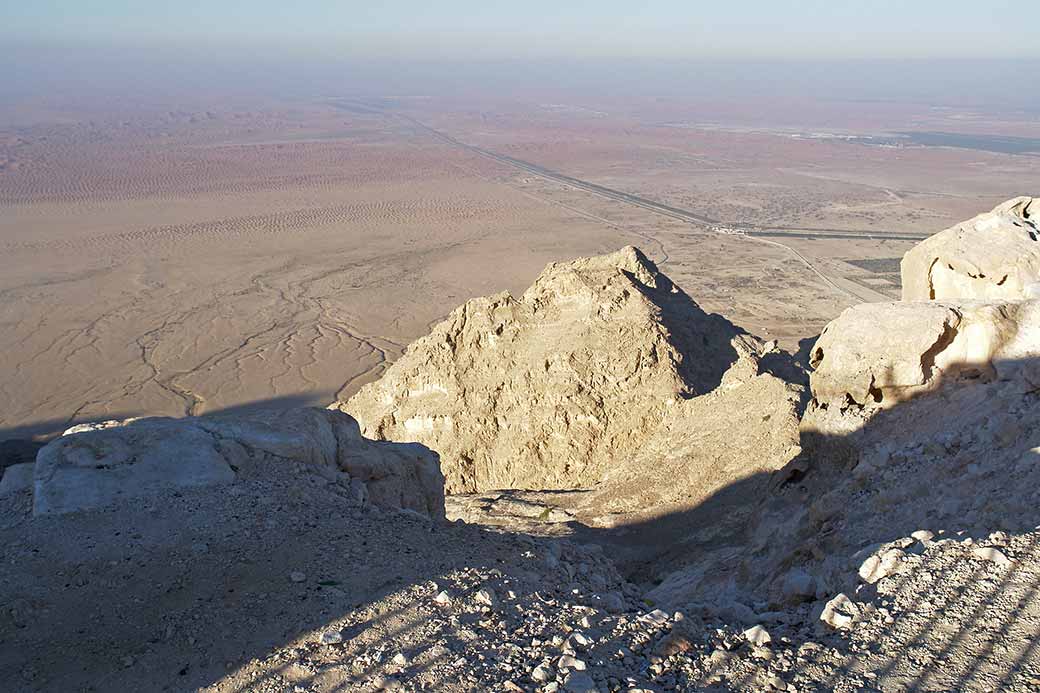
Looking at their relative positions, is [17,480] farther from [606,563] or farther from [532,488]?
[532,488]

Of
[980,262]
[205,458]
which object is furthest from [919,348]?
[205,458]

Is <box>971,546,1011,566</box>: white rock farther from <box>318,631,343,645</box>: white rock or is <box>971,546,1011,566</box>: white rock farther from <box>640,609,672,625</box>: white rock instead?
<box>318,631,343,645</box>: white rock

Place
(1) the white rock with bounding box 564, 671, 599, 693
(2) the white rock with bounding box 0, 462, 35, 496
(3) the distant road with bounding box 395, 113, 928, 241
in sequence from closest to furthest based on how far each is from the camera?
(1) the white rock with bounding box 564, 671, 599, 693, (2) the white rock with bounding box 0, 462, 35, 496, (3) the distant road with bounding box 395, 113, 928, 241

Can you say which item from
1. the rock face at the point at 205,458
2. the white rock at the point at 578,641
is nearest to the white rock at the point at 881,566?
the white rock at the point at 578,641

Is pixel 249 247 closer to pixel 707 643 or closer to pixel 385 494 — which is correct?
pixel 385 494

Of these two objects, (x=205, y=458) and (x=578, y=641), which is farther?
(x=205, y=458)

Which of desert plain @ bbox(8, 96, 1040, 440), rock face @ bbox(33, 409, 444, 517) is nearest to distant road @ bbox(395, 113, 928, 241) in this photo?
desert plain @ bbox(8, 96, 1040, 440)

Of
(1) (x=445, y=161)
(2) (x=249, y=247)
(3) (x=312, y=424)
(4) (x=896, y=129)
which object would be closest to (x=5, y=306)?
(2) (x=249, y=247)

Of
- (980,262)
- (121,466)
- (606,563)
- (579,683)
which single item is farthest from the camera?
(980,262)
